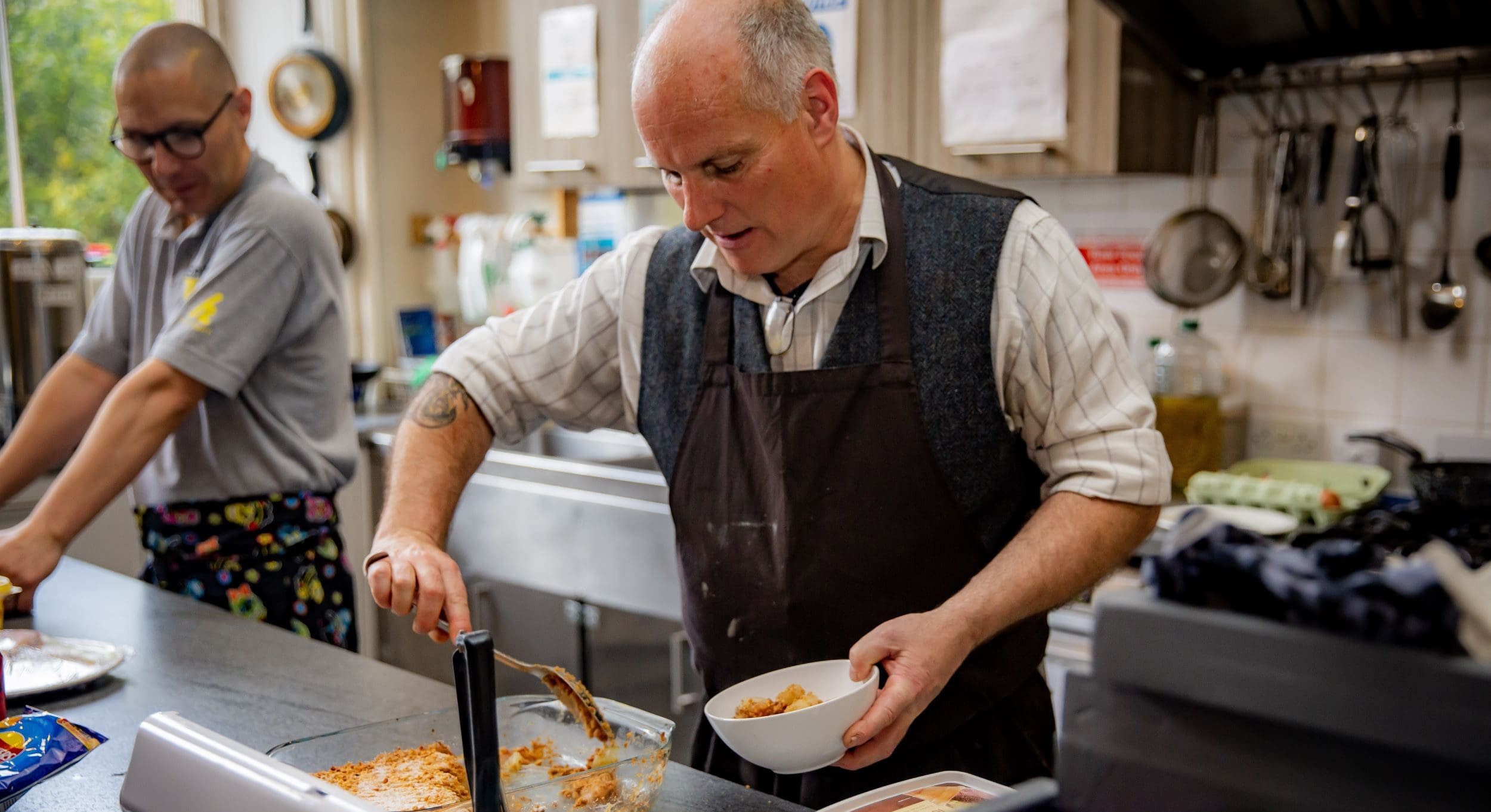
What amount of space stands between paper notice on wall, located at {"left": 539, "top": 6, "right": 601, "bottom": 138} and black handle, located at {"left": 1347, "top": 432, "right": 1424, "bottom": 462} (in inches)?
78.4

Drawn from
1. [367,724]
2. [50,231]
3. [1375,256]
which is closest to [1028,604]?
[367,724]

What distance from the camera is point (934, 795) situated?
1.10 meters

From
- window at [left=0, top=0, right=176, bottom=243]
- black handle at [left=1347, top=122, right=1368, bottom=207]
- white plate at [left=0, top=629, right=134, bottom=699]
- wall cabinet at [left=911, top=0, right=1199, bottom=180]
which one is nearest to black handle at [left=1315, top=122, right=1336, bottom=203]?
black handle at [left=1347, top=122, right=1368, bottom=207]

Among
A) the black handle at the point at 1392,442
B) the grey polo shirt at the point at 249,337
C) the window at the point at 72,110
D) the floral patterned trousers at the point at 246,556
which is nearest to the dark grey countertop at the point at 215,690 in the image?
the floral patterned trousers at the point at 246,556

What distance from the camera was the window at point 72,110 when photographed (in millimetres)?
3748

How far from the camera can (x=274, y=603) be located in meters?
2.11

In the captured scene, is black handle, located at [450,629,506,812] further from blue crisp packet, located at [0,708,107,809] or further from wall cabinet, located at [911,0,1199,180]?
wall cabinet, located at [911,0,1199,180]

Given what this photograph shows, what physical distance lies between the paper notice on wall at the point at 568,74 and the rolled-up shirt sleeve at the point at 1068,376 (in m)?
2.15

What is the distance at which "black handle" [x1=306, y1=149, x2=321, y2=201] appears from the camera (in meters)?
3.98

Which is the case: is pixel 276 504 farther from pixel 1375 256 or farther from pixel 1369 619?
pixel 1375 256

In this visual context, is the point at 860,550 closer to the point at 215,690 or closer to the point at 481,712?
the point at 481,712

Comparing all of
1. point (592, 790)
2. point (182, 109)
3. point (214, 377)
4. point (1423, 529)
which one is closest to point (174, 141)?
point (182, 109)

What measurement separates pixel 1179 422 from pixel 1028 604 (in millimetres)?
1466

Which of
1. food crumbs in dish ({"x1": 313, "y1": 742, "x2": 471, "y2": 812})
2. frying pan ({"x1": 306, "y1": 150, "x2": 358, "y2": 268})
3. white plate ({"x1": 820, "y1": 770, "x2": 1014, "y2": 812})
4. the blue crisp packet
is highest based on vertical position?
frying pan ({"x1": 306, "y1": 150, "x2": 358, "y2": 268})
